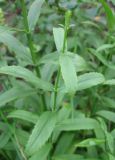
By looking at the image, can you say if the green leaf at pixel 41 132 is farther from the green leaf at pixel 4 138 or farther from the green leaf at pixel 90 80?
the green leaf at pixel 4 138

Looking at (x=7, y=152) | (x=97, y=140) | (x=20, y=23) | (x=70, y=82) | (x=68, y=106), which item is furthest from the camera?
(x=20, y=23)

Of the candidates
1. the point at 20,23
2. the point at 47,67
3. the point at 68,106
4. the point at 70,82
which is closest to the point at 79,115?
the point at 68,106

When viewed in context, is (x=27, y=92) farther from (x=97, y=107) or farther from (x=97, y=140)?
(x=97, y=107)

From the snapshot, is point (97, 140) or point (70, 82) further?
point (97, 140)

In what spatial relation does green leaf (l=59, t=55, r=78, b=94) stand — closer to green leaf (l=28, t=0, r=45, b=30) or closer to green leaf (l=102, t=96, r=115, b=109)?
green leaf (l=28, t=0, r=45, b=30)

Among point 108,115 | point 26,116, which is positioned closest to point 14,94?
point 26,116

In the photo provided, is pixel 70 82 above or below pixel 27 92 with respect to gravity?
above

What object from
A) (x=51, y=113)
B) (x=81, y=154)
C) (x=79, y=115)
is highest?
(x=51, y=113)
